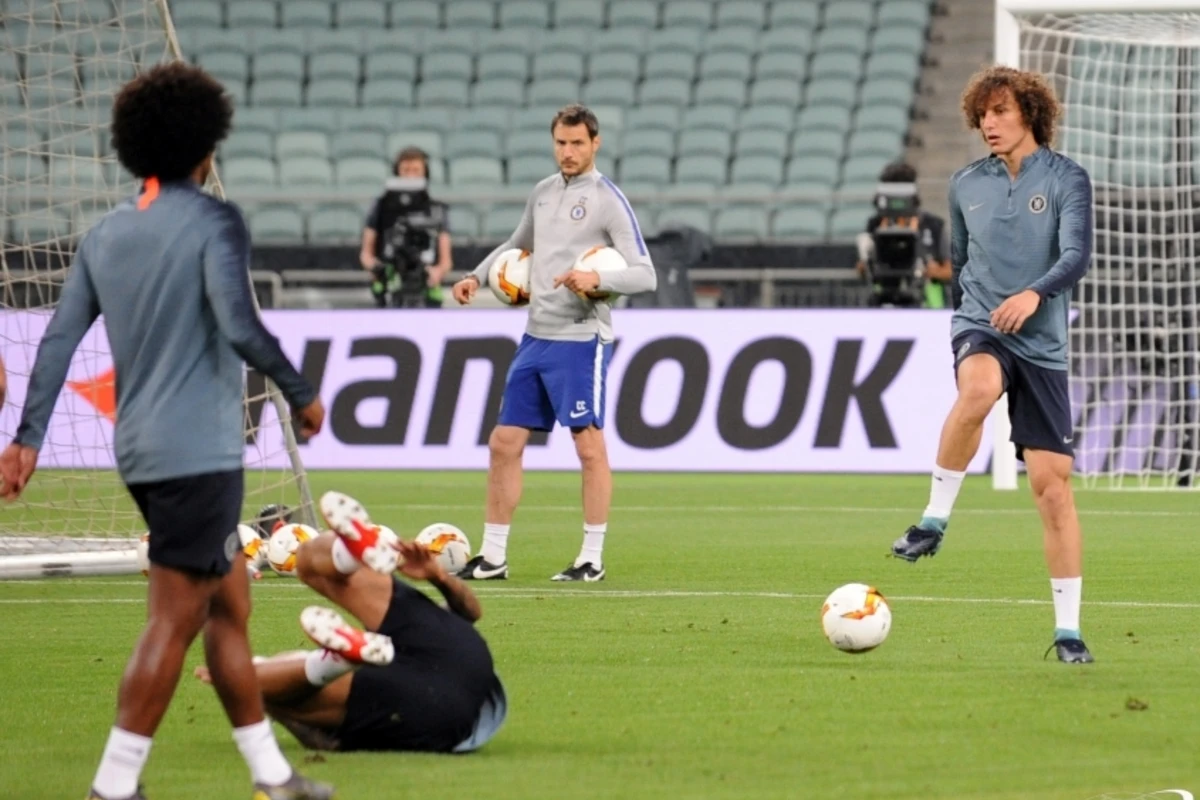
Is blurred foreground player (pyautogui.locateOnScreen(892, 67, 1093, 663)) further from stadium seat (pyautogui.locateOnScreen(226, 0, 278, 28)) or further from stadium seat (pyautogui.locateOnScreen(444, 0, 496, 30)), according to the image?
stadium seat (pyautogui.locateOnScreen(226, 0, 278, 28))

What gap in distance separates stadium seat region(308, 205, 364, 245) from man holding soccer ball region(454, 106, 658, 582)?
1168 cm

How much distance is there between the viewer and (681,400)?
16.7 meters

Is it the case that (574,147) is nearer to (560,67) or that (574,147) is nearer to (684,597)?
(684,597)

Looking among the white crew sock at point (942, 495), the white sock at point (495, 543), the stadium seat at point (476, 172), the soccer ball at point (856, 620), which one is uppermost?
the stadium seat at point (476, 172)

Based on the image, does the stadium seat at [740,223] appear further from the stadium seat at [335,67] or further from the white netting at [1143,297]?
the stadium seat at [335,67]

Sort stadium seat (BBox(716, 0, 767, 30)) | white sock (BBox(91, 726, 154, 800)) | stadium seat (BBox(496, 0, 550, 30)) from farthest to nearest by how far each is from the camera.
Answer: stadium seat (BBox(496, 0, 550, 30)), stadium seat (BBox(716, 0, 767, 30)), white sock (BBox(91, 726, 154, 800))

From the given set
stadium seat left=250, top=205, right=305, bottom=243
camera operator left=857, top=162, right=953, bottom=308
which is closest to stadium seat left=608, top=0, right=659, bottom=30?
stadium seat left=250, top=205, right=305, bottom=243

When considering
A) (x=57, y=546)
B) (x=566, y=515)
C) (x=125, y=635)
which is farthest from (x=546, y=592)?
(x=566, y=515)

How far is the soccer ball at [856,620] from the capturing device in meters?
7.28

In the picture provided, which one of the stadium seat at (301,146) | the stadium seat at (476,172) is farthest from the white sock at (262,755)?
the stadium seat at (301,146)

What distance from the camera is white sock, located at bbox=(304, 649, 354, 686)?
5387 millimetres

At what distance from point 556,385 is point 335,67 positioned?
16.3 meters

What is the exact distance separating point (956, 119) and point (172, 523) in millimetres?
20731

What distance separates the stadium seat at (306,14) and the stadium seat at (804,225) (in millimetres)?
7858
